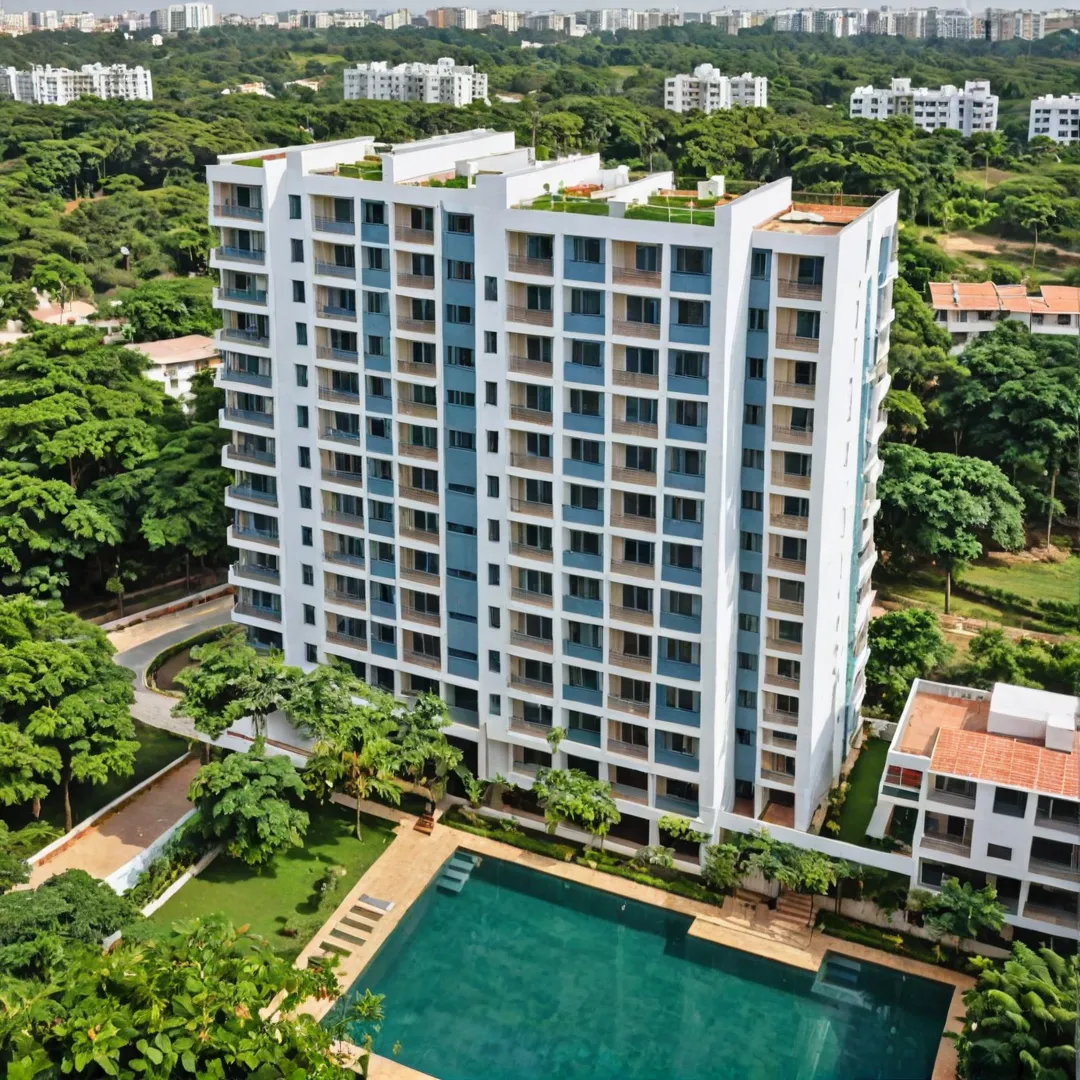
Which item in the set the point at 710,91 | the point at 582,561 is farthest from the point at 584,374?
the point at 710,91

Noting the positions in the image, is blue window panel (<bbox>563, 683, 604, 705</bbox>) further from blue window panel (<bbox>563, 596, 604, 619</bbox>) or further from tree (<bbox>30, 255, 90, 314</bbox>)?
tree (<bbox>30, 255, 90, 314</bbox>)

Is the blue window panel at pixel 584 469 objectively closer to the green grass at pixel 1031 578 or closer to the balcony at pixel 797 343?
the balcony at pixel 797 343

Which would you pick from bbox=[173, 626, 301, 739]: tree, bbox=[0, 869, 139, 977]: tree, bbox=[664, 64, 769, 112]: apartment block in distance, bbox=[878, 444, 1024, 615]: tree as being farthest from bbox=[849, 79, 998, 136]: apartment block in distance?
bbox=[0, 869, 139, 977]: tree

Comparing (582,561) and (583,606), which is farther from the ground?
(582,561)

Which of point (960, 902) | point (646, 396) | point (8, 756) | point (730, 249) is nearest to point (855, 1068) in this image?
point (960, 902)

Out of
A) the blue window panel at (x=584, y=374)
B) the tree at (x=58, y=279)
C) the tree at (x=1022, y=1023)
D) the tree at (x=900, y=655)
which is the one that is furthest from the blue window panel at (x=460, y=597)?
the tree at (x=58, y=279)

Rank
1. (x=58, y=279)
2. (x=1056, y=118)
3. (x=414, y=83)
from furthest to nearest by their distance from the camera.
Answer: (x=414, y=83) → (x=1056, y=118) → (x=58, y=279)

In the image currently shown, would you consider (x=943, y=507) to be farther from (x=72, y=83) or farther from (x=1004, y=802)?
(x=72, y=83)
